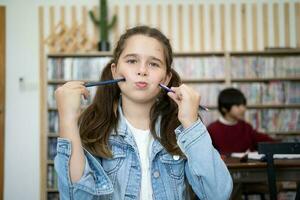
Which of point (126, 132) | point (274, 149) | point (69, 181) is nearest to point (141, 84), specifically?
point (126, 132)

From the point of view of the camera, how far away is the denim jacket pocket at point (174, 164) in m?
1.14

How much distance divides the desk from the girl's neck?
86 centimetres

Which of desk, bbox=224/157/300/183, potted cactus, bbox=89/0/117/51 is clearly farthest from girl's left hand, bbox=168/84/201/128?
potted cactus, bbox=89/0/117/51

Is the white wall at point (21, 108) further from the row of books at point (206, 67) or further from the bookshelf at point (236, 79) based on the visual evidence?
the row of books at point (206, 67)

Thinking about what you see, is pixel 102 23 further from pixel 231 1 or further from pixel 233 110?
pixel 233 110

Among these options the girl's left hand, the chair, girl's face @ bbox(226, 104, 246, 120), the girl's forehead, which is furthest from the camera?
girl's face @ bbox(226, 104, 246, 120)

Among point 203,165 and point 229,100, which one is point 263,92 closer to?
point 229,100

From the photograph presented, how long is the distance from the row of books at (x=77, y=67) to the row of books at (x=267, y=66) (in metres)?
1.55

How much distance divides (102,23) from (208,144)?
10.7 ft

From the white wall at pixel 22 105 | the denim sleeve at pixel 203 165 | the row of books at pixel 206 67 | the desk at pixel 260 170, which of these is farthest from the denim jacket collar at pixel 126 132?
the white wall at pixel 22 105

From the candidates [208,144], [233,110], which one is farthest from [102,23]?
[208,144]

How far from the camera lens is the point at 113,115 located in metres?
1.24

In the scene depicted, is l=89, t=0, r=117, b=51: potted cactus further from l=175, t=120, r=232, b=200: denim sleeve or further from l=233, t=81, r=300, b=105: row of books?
l=175, t=120, r=232, b=200: denim sleeve

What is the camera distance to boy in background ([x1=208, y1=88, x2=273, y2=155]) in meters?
3.07
